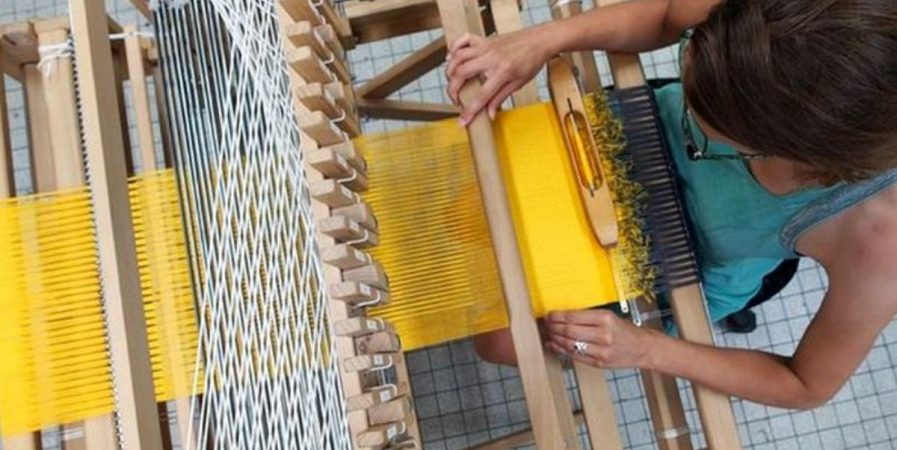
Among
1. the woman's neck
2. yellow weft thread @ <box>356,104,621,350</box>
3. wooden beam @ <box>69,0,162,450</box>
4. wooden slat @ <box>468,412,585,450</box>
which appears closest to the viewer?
wooden beam @ <box>69,0,162,450</box>

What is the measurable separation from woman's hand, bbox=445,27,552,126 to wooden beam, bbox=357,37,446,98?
26 cm

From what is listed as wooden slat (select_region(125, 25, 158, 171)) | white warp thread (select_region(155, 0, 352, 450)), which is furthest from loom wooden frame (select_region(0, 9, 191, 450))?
white warp thread (select_region(155, 0, 352, 450))

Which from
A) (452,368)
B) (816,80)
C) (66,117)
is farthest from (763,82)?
(452,368)

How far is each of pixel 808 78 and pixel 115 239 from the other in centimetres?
43

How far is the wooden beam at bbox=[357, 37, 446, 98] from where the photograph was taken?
1061 mm

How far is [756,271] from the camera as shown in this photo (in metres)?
0.91

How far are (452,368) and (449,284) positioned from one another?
66 cm

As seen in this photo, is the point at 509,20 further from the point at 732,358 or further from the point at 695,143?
the point at 732,358

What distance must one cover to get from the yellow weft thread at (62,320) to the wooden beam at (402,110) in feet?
1.42

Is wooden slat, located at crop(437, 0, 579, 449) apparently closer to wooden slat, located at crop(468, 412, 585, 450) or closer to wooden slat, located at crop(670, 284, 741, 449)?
wooden slat, located at crop(670, 284, 741, 449)

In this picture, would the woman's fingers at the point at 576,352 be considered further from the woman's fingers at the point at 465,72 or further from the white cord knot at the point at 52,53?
the white cord knot at the point at 52,53

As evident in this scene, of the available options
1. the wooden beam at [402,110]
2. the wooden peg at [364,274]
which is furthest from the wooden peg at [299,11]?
the wooden beam at [402,110]

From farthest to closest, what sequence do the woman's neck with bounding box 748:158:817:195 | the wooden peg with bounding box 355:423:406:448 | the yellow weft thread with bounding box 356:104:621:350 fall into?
1. the yellow weft thread with bounding box 356:104:621:350
2. the woman's neck with bounding box 748:158:817:195
3. the wooden peg with bounding box 355:423:406:448

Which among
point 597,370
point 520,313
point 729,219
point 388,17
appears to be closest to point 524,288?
point 520,313
